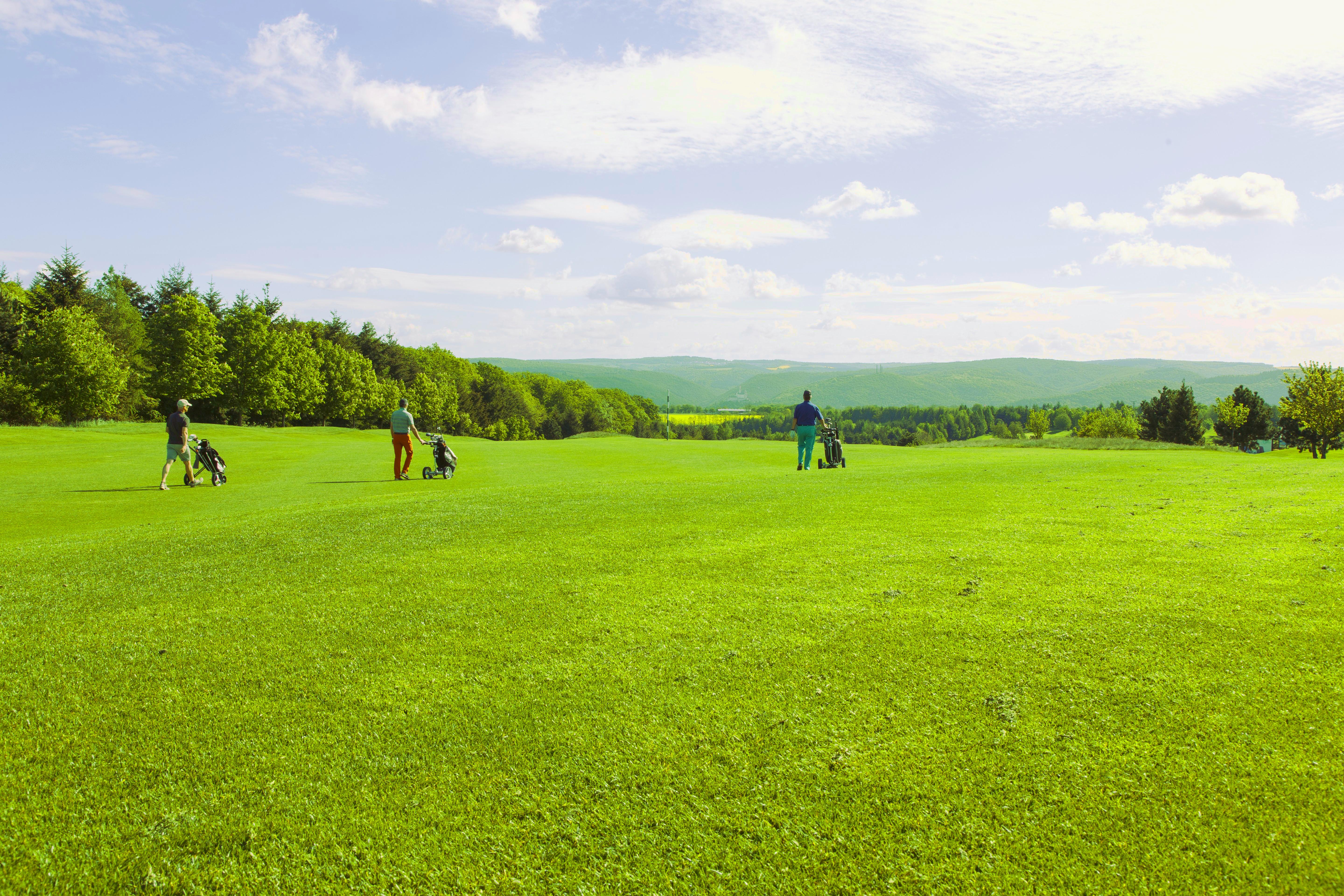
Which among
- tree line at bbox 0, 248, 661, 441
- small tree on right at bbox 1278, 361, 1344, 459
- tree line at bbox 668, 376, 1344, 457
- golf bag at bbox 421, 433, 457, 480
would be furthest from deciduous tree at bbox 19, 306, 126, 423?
small tree on right at bbox 1278, 361, 1344, 459

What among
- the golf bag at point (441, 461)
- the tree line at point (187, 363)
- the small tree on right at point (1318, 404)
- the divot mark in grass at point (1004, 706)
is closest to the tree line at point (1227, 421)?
the small tree on right at point (1318, 404)

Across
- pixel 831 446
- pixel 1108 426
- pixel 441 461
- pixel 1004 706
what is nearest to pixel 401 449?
pixel 441 461

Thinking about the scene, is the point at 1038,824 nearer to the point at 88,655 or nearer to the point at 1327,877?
the point at 1327,877

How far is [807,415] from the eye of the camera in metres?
22.5

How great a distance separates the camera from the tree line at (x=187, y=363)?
178 ft

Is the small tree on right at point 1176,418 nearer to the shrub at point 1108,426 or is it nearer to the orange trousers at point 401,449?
the shrub at point 1108,426

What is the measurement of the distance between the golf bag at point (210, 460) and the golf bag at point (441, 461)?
6065 millimetres

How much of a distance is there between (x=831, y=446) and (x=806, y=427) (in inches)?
50.2

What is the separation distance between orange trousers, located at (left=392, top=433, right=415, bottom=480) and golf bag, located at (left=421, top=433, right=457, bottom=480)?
24.9 inches

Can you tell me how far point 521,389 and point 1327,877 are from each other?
492ft

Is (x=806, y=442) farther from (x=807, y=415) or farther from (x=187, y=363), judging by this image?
(x=187, y=363)

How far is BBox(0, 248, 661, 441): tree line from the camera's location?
178 feet

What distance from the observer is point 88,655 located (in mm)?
6398

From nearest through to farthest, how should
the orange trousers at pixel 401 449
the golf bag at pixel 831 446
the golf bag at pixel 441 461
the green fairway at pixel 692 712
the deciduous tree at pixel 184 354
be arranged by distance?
the green fairway at pixel 692 712 → the orange trousers at pixel 401 449 → the golf bag at pixel 441 461 → the golf bag at pixel 831 446 → the deciduous tree at pixel 184 354
